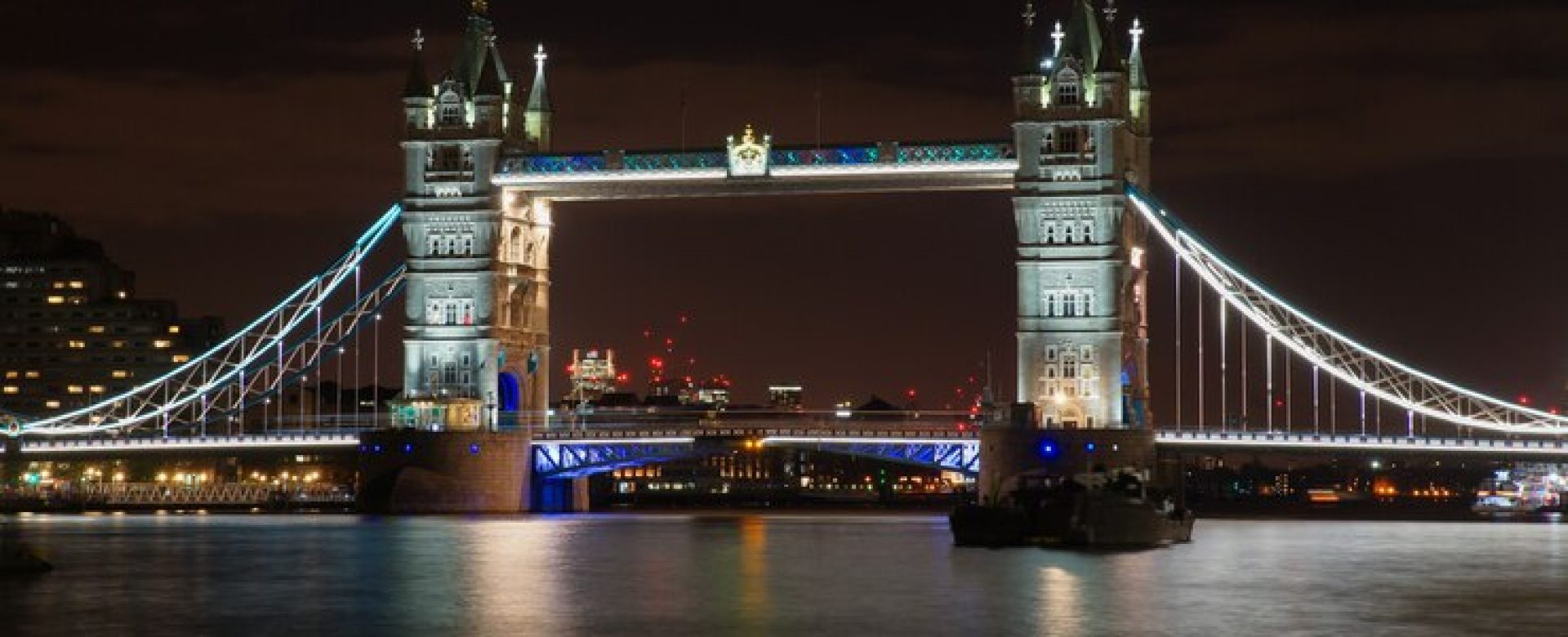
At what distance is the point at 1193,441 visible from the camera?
9888 centimetres

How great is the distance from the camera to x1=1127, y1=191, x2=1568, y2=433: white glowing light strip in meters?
95.7

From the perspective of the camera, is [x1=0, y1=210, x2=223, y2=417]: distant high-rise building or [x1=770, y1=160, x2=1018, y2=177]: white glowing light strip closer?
[x1=770, y1=160, x2=1018, y2=177]: white glowing light strip

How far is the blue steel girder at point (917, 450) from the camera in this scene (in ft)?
336

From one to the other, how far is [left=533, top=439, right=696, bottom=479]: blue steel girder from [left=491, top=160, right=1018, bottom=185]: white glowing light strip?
10884mm

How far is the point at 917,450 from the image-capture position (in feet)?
342

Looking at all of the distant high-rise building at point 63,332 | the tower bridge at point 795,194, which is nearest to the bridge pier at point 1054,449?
the tower bridge at point 795,194

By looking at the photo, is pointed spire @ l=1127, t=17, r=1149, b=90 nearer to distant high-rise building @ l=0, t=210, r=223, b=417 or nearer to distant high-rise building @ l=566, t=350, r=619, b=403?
distant high-rise building @ l=566, t=350, r=619, b=403

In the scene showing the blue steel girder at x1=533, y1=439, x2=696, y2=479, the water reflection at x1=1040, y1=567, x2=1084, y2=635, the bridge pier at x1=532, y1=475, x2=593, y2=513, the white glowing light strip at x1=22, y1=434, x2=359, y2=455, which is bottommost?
the water reflection at x1=1040, y1=567, x2=1084, y2=635

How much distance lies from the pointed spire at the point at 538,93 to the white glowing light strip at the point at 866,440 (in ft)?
61.3

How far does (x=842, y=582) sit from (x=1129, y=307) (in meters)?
47.2

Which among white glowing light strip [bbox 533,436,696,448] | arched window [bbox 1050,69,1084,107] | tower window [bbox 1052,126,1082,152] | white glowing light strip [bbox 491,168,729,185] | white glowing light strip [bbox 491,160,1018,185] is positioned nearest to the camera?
white glowing light strip [bbox 491,160,1018,185]

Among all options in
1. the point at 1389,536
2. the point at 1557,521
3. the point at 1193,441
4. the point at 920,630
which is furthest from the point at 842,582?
the point at 1557,521

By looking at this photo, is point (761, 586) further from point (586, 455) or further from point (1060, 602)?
point (586, 455)

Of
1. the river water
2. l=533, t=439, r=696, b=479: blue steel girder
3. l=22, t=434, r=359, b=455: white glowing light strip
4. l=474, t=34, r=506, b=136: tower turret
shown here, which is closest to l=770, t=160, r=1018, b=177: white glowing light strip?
l=533, t=439, r=696, b=479: blue steel girder
